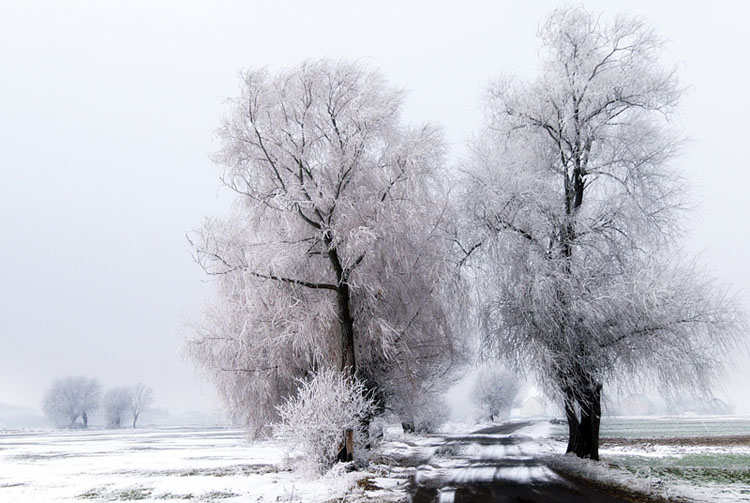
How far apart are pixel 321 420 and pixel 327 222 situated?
16.6ft

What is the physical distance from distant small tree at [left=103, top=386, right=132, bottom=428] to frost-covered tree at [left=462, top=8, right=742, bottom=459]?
438ft

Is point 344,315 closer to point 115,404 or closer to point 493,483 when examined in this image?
point 493,483

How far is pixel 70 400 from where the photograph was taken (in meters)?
129

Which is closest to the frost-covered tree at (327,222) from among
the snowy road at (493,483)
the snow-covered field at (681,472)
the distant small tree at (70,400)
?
the snowy road at (493,483)

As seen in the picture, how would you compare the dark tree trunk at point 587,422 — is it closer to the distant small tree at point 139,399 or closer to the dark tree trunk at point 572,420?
the dark tree trunk at point 572,420

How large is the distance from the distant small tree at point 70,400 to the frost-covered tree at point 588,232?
13213 centimetres

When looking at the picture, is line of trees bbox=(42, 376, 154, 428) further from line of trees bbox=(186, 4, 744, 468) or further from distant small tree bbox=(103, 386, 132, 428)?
line of trees bbox=(186, 4, 744, 468)

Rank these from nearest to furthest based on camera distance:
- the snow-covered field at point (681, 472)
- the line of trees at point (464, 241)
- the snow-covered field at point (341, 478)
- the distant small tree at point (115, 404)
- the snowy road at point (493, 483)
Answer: the snowy road at point (493, 483), the snow-covered field at point (681, 472), the snow-covered field at point (341, 478), the line of trees at point (464, 241), the distant small tree at point (115, 404)

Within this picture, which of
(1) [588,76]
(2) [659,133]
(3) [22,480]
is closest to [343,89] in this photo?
(1) [588,76]

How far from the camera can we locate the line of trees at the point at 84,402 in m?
129

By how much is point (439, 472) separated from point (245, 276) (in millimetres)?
7750

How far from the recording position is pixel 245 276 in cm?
1602


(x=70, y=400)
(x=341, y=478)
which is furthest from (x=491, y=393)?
(x=70, y=400)

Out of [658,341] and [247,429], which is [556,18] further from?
[247,429]
